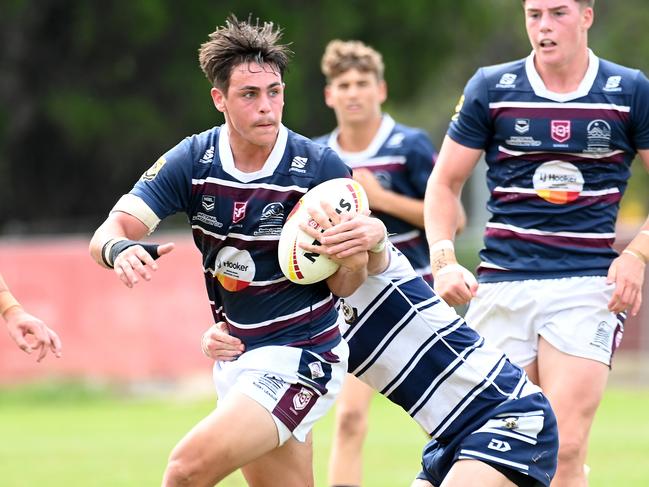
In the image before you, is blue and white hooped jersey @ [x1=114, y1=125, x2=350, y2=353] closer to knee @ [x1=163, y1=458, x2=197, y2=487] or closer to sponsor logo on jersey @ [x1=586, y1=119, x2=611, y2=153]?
knee @ [x1=163, y1=458, x2=197, y2=487]

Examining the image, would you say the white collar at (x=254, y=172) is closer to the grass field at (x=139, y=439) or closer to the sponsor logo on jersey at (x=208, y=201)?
the sponsor logo on jersey at (x=208, y=201)

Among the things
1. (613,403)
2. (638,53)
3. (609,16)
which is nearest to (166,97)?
(613,403)

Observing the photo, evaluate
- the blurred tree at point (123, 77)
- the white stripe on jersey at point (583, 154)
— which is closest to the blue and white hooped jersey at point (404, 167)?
the white stripe on jersey at point (583, 154)

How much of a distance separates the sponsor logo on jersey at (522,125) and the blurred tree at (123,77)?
52.6 ft

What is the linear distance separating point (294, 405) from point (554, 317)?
4.84 feet

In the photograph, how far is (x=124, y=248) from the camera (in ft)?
16.1

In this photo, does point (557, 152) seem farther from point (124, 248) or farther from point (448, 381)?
point (124, 248)

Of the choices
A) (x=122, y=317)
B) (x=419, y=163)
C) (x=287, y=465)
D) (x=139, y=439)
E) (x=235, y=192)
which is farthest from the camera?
(x=122, y=317)

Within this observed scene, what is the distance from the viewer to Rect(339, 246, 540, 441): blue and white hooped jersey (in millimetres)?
5320

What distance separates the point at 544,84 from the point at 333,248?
1.68m

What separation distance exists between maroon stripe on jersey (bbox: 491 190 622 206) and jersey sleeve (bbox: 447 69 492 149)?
0.25 metres

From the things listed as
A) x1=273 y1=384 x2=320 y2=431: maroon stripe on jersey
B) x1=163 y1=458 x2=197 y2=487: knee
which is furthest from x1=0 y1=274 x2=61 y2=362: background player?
x1=273 y1=384 x2=320 y2=431: maroon stripe on jersey

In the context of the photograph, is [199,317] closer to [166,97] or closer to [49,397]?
[49,397]

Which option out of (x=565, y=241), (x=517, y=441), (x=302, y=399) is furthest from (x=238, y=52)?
(x=517, y=441)
